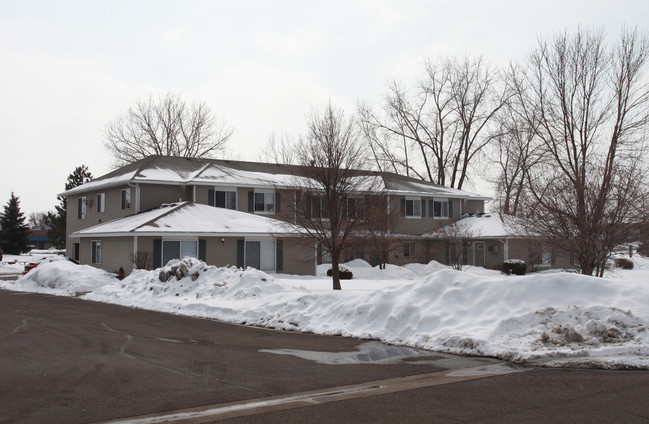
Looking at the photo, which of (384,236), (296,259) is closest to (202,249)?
(296,259)

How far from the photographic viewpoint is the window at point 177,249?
29.8 metres

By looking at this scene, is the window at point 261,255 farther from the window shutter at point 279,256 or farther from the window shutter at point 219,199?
the window shutter at point 219,199

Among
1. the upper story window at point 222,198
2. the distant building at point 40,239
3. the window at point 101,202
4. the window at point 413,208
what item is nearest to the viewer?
the upper story window at point 222,198

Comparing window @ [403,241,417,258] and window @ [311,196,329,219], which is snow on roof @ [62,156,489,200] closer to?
window @ [403,241,417,258]

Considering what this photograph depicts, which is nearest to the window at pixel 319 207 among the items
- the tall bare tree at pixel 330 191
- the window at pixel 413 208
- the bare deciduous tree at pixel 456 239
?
the tall bare tree at pixel 330 191

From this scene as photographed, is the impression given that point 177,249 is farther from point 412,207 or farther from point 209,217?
point 412,207

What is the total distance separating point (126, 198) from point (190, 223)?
22.7 feet

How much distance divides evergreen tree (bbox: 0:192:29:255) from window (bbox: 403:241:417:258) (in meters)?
45.4

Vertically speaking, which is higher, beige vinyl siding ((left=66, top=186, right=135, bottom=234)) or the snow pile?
beige vinyl siding ((left=66, top=186, right=135, bottom=234))

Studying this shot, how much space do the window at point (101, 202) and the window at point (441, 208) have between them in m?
23.8

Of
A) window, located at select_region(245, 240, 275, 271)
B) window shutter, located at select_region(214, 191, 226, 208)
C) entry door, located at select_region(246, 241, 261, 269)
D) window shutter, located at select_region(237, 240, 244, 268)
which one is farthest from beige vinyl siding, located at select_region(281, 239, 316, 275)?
window shutter, located at select_region(214, 191, 226, 208)

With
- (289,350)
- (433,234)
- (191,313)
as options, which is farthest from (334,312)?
(433,234)

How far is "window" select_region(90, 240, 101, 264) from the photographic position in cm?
3300

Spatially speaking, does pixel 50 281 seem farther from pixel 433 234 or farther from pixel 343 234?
pixel 433 234
